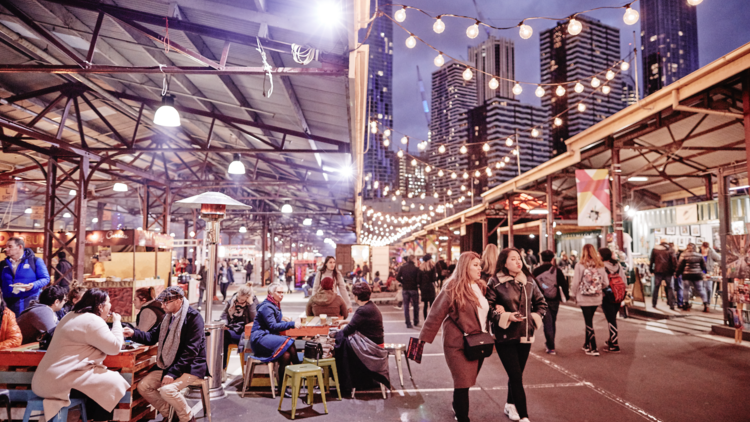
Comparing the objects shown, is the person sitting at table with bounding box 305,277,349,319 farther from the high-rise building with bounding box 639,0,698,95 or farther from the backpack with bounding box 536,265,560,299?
the high-rise building with bounding box 639,0,698,95

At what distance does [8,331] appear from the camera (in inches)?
170

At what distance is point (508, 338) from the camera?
13.5 feet

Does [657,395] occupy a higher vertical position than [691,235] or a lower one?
lower

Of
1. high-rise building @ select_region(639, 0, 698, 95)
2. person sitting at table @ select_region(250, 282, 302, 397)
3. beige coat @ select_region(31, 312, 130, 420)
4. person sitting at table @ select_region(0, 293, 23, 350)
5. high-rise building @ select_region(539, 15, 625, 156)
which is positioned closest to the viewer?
beige coat @ select_region(31, 312, 130, 420)

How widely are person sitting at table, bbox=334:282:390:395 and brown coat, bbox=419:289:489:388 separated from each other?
1443 mm

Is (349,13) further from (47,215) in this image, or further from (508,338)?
(47,215)

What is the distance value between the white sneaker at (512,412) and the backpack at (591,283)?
315 cm

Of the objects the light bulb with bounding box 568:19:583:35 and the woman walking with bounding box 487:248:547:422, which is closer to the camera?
the woman walking with bounding box 487:248:547:422

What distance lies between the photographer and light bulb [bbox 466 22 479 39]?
7.29 meters

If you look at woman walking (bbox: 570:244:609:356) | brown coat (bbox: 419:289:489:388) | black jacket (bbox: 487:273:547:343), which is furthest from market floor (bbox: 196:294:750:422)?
black jacket (bbox: 487:273:547:343)

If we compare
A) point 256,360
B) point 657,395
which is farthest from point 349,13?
point 657,395

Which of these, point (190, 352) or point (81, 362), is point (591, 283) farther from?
point (81, 362)

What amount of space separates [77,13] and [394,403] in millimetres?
6906

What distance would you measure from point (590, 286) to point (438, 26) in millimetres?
4881
